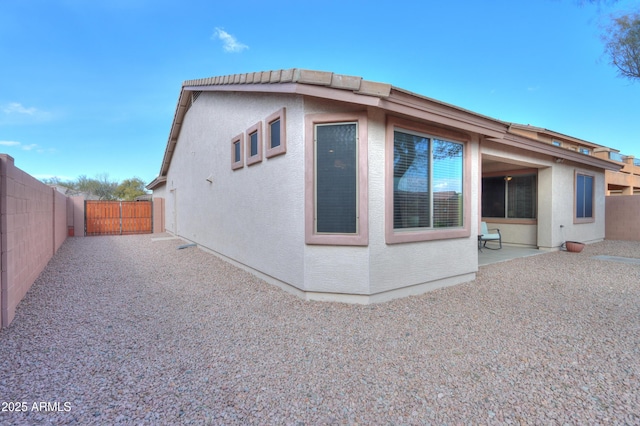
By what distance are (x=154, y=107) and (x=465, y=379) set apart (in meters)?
17.2

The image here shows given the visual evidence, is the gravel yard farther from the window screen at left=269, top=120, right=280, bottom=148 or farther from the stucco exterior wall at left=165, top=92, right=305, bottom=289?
the window screen at left=269, top=120, right=280, bottom=148

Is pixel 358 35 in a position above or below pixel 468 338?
above

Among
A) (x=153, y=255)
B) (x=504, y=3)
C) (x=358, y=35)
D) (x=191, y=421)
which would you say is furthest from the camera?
(x=153, y=255)

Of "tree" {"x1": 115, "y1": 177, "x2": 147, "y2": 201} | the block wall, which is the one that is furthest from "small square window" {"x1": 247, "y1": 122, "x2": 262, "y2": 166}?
"tree" {"x1": 115, "y1": 177, "x2": 147, "y2": 201}

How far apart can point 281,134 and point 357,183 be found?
1.61 meters

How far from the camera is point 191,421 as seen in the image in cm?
196

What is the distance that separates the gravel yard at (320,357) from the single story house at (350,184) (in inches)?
21.9

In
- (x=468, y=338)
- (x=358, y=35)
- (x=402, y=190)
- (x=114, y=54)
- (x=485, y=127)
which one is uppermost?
(x=114, y=54)

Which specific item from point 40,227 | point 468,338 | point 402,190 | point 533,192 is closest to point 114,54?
point 40,227

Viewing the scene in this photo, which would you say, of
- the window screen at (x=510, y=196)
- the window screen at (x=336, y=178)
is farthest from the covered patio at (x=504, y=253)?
the window screen at (x=336, y=178)

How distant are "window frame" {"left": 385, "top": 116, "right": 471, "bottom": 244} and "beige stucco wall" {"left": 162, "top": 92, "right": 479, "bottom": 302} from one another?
10cm

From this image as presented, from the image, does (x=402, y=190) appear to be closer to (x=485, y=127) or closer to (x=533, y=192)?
(x=485, y=127)

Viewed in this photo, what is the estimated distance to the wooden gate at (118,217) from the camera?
50.5 feet

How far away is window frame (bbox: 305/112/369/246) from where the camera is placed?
4211 mm
